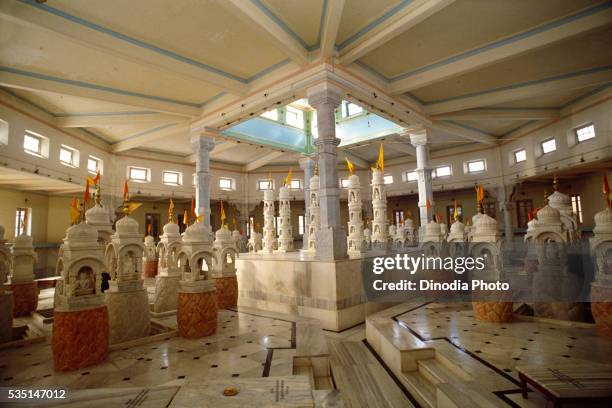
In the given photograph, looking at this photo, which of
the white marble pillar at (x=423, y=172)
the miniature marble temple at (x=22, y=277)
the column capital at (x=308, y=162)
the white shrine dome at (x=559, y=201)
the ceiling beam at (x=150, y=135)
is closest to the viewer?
the miniature marble temple at (x=22, y=277)

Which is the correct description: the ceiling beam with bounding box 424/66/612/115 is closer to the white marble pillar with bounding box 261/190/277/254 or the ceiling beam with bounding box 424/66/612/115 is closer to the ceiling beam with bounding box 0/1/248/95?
the white marble pillar with bounding box 261/190/277/254

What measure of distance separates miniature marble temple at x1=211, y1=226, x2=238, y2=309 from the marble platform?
2.03 feet

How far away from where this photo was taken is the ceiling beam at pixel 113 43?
5.20 metres

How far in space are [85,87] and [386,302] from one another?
9496 mm

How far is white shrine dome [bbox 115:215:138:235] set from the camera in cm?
552

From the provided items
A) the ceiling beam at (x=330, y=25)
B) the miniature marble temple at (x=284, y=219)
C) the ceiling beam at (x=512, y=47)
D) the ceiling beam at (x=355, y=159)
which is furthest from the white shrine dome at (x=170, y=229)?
the ceiling beam at (x=355, y=159)

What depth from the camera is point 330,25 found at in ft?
19.2

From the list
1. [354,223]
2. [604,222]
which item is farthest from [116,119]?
[604,222]

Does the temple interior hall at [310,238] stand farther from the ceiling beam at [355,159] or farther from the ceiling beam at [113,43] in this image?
the ceiling beam at [355,159]

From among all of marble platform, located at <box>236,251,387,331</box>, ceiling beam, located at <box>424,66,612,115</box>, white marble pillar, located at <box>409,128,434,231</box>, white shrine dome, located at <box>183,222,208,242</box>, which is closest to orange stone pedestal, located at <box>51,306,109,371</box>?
white shrine dome, located at <box>183,222,208,242</box>

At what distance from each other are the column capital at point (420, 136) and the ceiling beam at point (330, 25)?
5.10 metres

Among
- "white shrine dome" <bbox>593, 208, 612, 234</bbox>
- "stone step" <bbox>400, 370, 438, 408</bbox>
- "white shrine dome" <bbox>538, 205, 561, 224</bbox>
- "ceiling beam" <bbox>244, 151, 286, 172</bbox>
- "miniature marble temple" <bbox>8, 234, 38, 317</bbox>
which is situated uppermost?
"ceiling beam" <bbox>244, 151, 286, 172</bbox>

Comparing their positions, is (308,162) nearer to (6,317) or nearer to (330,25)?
(330,25)

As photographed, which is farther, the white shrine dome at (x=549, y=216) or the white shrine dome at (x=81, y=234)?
the white shrine dome at (x=549, y=216)
